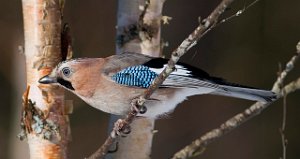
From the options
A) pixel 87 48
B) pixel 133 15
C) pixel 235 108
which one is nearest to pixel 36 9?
pixel 133 15

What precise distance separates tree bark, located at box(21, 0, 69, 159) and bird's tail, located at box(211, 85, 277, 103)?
0.66m

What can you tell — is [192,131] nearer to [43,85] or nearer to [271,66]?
[271,66]

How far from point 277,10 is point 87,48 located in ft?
5.15

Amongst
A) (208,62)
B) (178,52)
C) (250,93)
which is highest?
(178,52)

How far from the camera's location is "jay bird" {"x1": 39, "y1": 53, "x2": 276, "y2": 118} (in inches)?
118

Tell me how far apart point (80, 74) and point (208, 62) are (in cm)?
305

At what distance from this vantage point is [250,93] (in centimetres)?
304

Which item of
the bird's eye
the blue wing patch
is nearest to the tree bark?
the bird's eye

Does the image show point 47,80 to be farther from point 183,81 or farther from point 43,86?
point 183,81

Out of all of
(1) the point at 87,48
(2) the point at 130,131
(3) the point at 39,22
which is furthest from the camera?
(1) the point at 87,48

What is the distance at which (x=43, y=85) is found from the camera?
2996 millimetres

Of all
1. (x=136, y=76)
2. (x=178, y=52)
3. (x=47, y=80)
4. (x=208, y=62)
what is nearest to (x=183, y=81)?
(x=136, y=76)

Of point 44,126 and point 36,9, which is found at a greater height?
point 36,9

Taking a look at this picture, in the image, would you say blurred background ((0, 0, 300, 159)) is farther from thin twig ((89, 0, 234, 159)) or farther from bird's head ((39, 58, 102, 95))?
thin twig ((89, 0, 234, 159))
